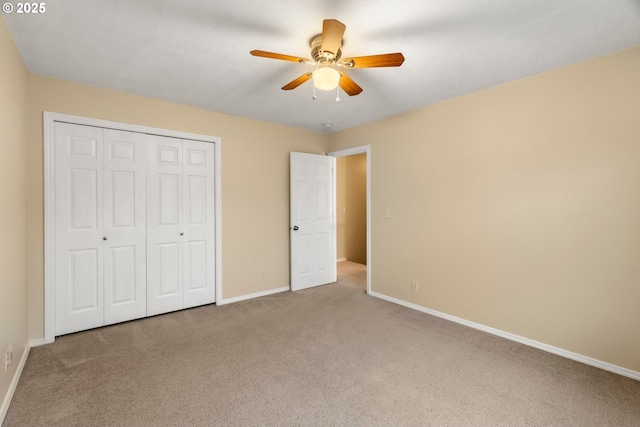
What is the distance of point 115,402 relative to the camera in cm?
192

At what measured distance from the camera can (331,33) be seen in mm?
1651

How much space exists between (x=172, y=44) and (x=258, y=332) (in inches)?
103

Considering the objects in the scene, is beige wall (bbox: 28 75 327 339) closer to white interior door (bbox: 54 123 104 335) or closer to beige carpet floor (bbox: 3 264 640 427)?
white interior door (bbox: 54 123 104 335)

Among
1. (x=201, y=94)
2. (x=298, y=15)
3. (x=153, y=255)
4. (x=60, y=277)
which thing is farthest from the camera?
(x=153, y=255)

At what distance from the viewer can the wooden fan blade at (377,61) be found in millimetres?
1814

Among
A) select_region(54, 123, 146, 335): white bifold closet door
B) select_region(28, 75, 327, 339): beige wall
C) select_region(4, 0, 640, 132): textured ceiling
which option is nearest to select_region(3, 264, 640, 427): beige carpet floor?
select_region(54, 123, 146, 335): white bifold closet door

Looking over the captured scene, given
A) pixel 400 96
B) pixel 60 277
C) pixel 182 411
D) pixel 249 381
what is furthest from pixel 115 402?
pixel 400 96

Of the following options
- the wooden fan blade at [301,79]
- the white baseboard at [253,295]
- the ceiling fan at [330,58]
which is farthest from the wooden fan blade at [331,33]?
the white baseboard at [253,295]

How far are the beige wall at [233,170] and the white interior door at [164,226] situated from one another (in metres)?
0.32

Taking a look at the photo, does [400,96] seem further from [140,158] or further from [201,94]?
[140,158]

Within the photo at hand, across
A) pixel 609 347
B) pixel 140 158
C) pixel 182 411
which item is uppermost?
pixel 140 158

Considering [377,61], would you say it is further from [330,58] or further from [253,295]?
[253,295]

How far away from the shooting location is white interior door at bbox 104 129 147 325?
308 centimetres

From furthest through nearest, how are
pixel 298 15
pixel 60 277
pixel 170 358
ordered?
1. pixel 60 277
2. pixel 170 358
3. pixel 298 15
